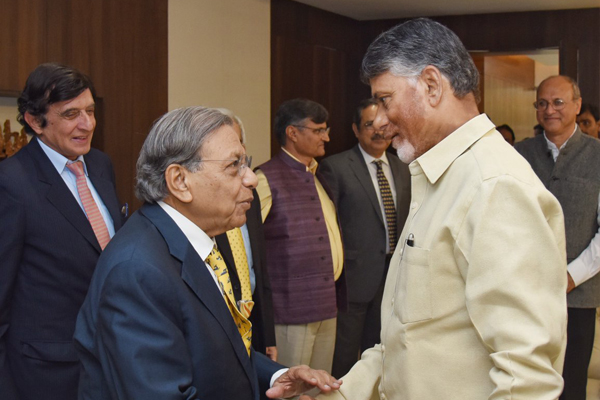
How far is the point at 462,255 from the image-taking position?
150cm

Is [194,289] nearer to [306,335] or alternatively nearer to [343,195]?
[306,335]

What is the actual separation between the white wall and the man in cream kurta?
12.8ft

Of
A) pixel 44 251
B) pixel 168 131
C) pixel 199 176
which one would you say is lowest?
pixel 44 251

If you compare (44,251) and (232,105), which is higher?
(232,105)

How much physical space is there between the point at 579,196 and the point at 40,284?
2625mm

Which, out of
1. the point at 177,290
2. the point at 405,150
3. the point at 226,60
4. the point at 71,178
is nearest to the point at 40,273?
the point at 71,178

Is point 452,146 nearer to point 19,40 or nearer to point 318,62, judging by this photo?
point 19,40

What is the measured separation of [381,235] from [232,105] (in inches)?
89.0

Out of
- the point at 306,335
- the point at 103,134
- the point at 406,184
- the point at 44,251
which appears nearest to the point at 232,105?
the point at 103,134

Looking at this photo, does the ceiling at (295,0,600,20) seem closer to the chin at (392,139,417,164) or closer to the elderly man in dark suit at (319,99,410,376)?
the elderly man in dark suit at (319,99,410,376)

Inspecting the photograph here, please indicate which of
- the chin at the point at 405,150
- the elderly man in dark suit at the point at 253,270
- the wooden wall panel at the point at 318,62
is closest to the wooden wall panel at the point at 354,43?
the wooden wall panel at the point at 318,62

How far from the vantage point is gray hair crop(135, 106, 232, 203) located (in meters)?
1.72

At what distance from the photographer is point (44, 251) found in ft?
7.95

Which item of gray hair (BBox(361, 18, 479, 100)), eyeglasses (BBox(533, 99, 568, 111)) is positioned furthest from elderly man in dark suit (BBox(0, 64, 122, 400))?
eyeglasses (BBox(533, 99, 568, 111))
